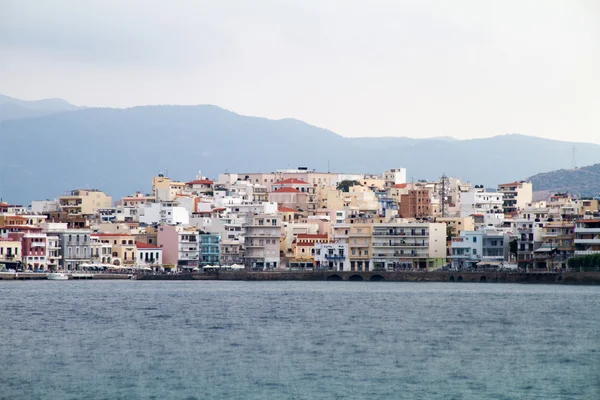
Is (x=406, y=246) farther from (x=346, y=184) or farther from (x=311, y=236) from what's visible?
(x=346, y=184)

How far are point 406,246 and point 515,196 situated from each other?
141 feet

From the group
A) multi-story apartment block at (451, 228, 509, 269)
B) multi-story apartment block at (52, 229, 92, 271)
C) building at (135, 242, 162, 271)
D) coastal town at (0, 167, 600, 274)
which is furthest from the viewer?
building at (135, 242, 162, 271)

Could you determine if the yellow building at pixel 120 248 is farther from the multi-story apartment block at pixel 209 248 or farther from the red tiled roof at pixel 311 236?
the red tiled roof at pixel 311 236

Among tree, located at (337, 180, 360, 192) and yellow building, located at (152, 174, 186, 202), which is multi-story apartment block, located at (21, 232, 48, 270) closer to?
yellow building, located at (152, 174, 186, 202)

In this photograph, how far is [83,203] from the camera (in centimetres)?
13575

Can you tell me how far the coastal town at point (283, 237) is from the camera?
10806 centimetres

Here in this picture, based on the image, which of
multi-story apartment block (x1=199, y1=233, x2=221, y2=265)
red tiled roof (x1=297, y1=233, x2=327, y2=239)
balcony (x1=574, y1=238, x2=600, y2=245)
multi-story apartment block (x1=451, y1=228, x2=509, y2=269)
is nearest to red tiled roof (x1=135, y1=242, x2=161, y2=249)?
multi-story apartment block (x1=199, y1=233, x2=221, y2=265)

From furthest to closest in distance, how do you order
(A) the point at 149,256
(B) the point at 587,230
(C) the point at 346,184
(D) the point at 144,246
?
(C) the point at 346,184, (D) the point at 144,246, (A) the point at 149,256, (B) the point at 587,230

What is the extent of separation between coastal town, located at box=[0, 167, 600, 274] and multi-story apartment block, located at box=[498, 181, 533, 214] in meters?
12.3

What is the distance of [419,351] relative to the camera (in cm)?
4441

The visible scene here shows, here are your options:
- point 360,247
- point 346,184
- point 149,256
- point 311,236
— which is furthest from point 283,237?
point 346,184

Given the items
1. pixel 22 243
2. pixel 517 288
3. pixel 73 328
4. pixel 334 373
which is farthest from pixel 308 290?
pixel 334 373

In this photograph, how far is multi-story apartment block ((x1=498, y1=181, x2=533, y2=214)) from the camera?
148 meters

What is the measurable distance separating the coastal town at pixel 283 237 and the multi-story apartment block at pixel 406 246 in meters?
0.08
